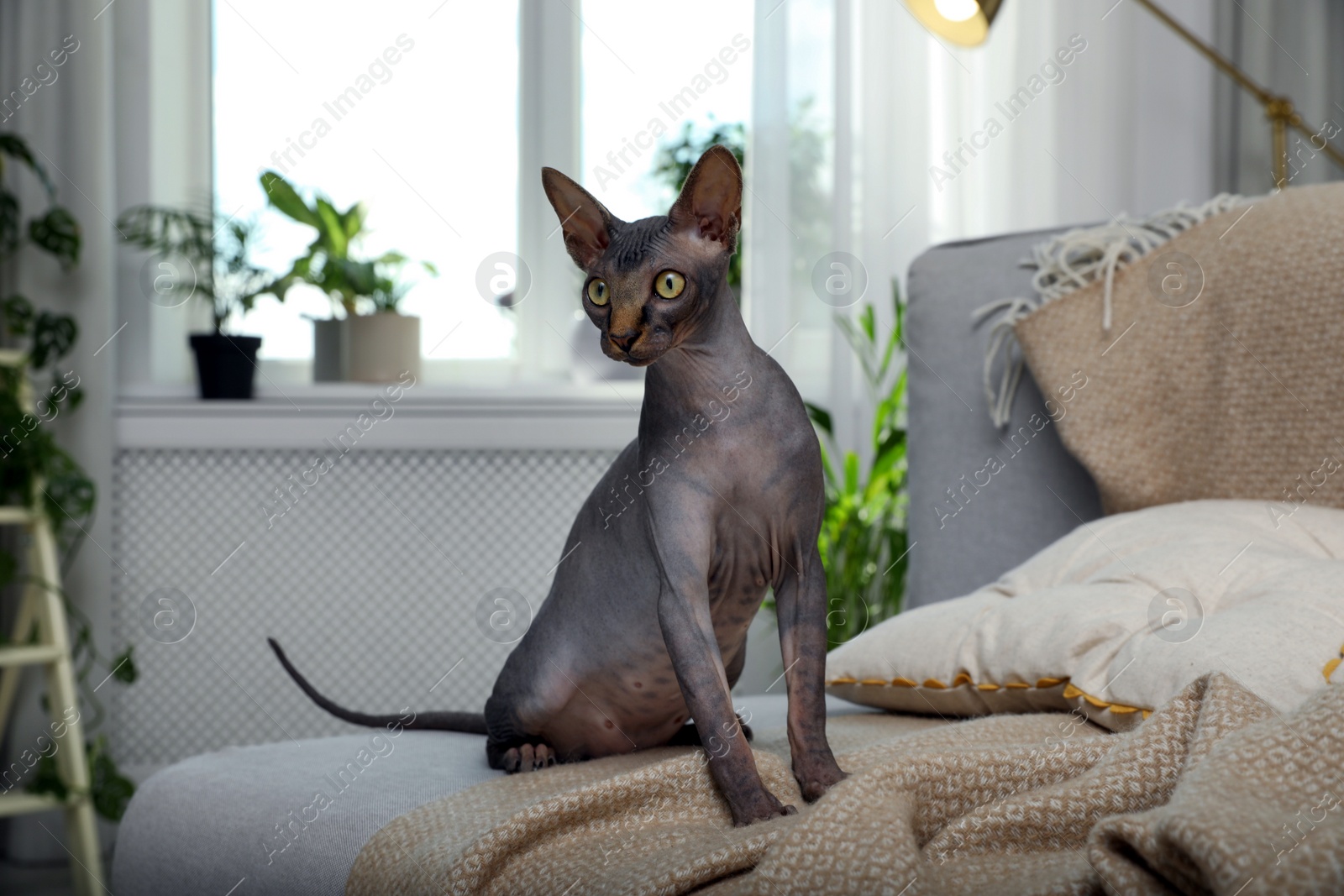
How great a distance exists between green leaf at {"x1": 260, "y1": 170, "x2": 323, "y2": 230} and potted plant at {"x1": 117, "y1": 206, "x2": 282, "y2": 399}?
0.08 metres

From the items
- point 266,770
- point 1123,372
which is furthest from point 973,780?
point 1123,372

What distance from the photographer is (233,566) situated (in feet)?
7.19

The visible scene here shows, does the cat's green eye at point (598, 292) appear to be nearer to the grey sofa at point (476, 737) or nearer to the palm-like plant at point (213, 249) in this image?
the grey sofa at point (476, 737)

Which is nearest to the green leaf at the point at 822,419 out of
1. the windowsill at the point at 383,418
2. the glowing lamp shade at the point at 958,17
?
the windowsill at the point at 383,418

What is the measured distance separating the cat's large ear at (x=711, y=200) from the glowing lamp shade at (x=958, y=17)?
1083mm

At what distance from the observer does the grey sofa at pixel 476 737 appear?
2.67 feet

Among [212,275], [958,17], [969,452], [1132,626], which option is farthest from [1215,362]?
[212,275]

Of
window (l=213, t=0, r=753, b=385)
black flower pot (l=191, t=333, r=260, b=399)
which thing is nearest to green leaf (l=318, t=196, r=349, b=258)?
window (l=213, t=0, r=753, b=385)

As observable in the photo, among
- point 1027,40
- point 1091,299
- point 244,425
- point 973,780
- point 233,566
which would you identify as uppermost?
point 1027,40

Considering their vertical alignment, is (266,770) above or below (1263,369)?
below

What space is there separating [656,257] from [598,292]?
5 centimetres

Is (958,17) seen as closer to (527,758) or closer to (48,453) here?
(527,758)

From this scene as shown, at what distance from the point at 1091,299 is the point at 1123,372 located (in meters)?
0.10

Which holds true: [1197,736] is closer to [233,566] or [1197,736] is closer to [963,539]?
[963,539]
